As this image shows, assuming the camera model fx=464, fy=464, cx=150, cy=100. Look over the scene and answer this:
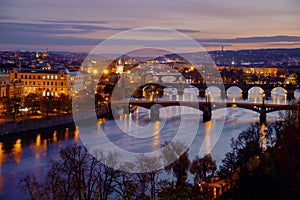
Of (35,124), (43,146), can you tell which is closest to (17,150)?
(43,146)

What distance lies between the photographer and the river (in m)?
4.88

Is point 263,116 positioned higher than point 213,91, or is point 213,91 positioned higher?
point 213,91

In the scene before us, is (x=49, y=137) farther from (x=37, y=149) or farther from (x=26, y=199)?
(x=26, y=199)

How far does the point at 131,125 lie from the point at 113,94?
4455 mm

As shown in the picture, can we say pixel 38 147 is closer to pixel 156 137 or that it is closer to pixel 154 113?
pixel 156 137

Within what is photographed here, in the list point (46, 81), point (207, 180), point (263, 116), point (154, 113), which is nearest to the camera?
point (207, 180)

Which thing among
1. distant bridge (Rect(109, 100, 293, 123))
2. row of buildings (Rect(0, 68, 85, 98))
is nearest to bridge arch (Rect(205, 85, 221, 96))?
distant bridge (Rect(109, 100, 293, 123))

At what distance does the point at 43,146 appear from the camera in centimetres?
655

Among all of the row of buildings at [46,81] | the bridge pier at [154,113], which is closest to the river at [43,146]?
the bridge pier at [154,113]

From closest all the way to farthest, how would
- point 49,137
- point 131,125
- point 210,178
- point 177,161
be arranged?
point 210,178 < point 177,161 < point 49,137 < point 131,125

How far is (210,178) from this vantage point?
3955 mm

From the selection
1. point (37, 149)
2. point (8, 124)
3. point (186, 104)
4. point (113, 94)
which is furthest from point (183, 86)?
point (37, 149)

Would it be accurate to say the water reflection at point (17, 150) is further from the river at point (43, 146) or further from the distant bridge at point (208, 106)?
the distant bridge at point (208, 106)

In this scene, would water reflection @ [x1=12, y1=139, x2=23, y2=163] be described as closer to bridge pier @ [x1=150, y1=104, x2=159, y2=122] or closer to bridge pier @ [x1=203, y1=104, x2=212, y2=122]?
bridge pier @ [x1=150, y1=104, x2=159, y2=122]
